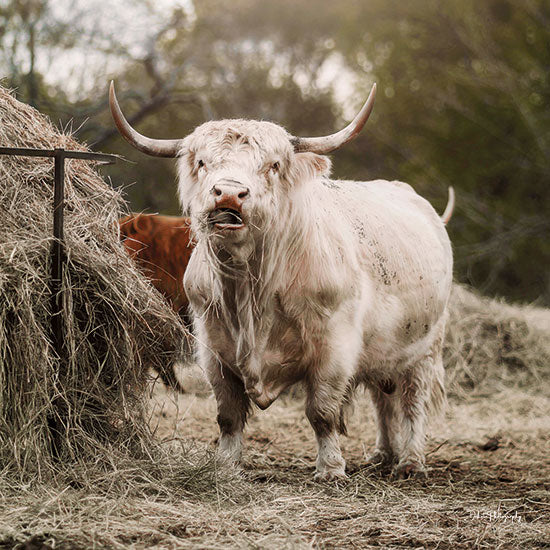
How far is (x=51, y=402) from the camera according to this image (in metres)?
3.50

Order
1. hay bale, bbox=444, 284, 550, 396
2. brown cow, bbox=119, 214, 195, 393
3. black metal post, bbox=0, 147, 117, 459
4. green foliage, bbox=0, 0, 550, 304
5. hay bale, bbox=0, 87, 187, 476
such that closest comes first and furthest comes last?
hay bale, bbox=0, 87, 187, 476 < black metal post, bbox=0, 147, 117, 459 < brown cow, bbox=119, 214, 195, 393 < hay bale, bbox=444, 284, 550, 396 < green foliage, bbox=0, 0, 550, 304

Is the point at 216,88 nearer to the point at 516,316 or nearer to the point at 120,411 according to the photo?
the point at 516,316

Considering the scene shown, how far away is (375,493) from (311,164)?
1588 mm

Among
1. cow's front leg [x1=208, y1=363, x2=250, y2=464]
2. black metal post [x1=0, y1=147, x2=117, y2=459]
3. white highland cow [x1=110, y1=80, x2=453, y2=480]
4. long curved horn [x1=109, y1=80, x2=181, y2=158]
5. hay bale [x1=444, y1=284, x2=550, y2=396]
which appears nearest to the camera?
black metal post [x1=0, y1=147, x2=117, y2=459]

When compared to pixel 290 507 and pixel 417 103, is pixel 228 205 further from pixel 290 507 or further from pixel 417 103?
pixel 417 103

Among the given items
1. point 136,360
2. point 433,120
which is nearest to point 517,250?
point 433,120

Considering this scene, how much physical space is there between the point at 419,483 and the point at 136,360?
167cm

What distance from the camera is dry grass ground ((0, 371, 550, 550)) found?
2.90m

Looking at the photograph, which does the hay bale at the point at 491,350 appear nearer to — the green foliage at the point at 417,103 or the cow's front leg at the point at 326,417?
the cow's front leg at the point at 326,417

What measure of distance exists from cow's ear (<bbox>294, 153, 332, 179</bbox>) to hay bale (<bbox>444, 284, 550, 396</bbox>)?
12.2 ft

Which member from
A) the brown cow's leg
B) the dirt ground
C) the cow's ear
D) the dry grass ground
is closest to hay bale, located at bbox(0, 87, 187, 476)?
the dry grass ground

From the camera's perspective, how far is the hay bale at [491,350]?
24.9ft

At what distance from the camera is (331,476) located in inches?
165

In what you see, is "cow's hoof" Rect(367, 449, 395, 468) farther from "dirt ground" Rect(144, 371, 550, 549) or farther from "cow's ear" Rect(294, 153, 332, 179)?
"cow's ear" Rect(294, 153, 332, 179)
